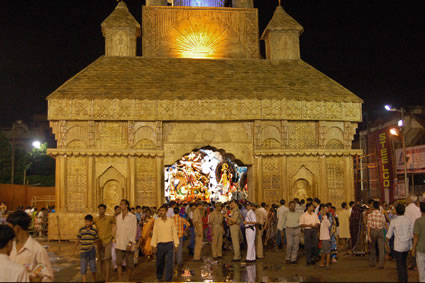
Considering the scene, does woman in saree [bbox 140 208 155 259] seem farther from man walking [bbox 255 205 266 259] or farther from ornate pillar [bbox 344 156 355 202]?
ornate pillar [bbox 344 156 355 202]

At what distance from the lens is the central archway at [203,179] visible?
26344mm

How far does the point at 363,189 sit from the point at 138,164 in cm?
2751

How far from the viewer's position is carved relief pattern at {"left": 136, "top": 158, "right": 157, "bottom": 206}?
20.8 metres

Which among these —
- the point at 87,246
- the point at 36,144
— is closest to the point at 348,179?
the point at 87,246

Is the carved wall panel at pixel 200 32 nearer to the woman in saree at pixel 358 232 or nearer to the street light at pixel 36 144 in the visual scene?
the woman in saree at pixel 358 232

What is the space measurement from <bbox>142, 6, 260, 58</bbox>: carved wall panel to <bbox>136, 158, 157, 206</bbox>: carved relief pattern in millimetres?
7079

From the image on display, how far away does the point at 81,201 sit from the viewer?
66.7 ft

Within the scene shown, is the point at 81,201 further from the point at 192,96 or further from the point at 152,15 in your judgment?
the point at 152,15

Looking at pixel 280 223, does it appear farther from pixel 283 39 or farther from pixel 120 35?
pixel 120 35

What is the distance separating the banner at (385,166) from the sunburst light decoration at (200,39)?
54.4 feet

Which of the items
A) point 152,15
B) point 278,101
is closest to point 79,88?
point 152,15

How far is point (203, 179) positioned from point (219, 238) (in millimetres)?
11804

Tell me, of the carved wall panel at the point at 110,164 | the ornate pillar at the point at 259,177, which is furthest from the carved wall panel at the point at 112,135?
the ornate pillar at the point at 259,177

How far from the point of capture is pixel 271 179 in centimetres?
2136
